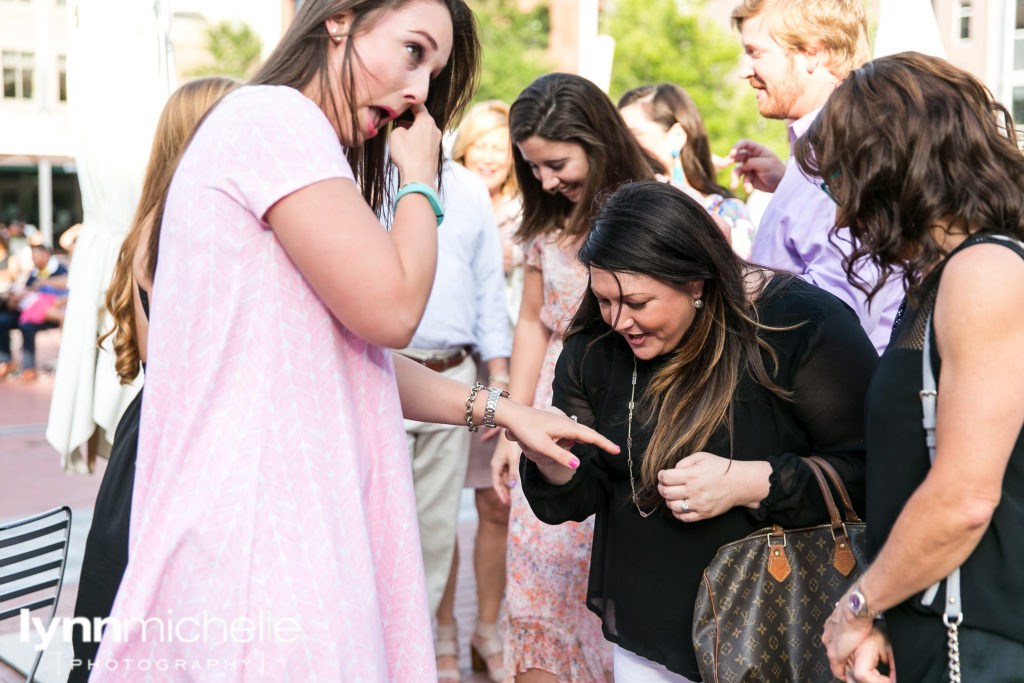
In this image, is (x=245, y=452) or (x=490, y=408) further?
(x=490, y=408)

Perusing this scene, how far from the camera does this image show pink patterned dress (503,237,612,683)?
3355 mm

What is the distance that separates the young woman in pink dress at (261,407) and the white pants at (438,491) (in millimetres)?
3093

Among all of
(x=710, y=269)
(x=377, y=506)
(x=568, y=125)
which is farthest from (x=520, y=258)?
(x=377, y=506)

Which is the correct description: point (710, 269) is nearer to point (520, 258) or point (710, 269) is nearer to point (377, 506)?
point (377, 506)

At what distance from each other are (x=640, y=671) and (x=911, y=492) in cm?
104

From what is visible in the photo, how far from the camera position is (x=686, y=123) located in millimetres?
5445

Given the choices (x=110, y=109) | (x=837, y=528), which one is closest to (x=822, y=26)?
(x=837, y=528)

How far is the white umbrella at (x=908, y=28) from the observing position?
371 centimetres

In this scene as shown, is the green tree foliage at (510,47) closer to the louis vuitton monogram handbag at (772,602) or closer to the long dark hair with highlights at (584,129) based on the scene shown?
the long dark hair with highlights at (584,129)

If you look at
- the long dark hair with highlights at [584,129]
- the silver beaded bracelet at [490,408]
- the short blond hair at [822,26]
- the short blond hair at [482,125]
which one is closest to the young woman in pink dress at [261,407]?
the silver beaded bracelet at [490,408]

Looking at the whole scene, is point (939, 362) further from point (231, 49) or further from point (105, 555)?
point (231, 49)

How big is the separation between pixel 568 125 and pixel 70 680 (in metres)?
2.26

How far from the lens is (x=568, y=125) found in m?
3.60

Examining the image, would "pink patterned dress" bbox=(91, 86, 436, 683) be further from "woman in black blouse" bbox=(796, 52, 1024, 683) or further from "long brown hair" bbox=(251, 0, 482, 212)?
"woman in black blouse" bbox=(796, 52, 1024, 683)
